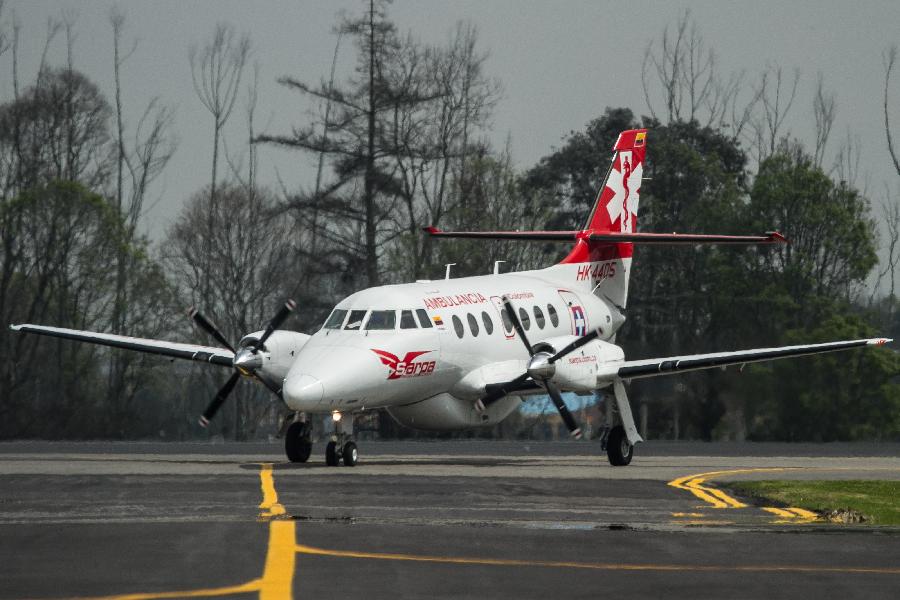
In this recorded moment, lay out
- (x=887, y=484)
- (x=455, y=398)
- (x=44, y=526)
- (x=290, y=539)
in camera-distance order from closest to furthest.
Result: (x=290, y=539) → (x=44, y=526) → (x=887, y=484) → (x=455, y=398)

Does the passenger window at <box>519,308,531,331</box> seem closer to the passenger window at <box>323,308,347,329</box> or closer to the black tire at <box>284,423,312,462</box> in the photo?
the passenger window at <box>323,308,347,329</box>

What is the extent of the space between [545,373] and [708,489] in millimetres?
6922

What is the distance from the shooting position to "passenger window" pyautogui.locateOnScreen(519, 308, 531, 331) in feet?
106

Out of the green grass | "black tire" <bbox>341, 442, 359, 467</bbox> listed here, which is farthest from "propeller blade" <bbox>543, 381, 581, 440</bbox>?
the green grass

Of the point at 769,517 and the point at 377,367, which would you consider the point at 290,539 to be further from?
the point at 377,367

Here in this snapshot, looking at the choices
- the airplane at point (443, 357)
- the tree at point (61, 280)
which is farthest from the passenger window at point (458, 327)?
the tree at point (61, 280)

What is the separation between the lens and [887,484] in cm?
2436

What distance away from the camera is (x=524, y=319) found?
3247cm

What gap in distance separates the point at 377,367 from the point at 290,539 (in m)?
13.9

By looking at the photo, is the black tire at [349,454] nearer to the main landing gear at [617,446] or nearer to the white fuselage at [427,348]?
the white fuselage at [427,348]

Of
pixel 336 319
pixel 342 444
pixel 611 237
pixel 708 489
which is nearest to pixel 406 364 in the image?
pixel 336 319

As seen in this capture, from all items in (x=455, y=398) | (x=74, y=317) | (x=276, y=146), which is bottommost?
(x=455, y=398)

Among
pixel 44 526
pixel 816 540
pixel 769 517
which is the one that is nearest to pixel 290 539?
pixel 44 526

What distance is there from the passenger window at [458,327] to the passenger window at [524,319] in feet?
7.65
